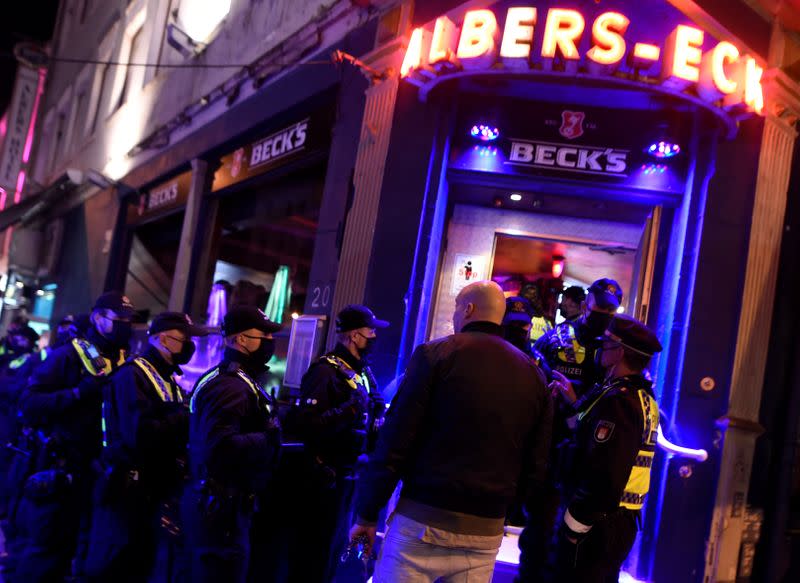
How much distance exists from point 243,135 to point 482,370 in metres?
8.80

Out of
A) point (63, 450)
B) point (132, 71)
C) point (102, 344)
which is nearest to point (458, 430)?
point (63, 450)

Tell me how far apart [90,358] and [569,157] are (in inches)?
195

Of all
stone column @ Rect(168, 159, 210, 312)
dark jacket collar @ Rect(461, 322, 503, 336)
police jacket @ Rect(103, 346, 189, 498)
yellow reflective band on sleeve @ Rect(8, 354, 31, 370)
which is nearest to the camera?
dark jacket collar @ Rect(461, 322, 503, 336)

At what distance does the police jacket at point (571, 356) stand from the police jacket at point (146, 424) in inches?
125

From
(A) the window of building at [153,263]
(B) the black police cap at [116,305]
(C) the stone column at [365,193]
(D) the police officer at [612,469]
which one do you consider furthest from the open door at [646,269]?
(A) the window of building at [153,263]

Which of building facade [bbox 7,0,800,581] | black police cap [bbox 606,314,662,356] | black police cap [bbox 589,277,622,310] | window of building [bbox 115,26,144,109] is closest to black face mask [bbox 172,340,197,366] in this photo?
building facade [bbox 7,0,800,581]

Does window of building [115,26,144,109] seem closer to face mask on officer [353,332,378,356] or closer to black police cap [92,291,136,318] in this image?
black police cap [92,291,136,318]

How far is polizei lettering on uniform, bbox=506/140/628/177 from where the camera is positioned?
7223mm

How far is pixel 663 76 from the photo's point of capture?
6.35 m

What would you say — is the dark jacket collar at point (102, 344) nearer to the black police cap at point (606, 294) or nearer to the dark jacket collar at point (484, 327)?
the dark jacket collar at point (484, 327)

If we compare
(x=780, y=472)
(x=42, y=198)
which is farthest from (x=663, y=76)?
(x=42, y=198)

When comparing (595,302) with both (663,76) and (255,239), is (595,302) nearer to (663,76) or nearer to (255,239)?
(663,76)

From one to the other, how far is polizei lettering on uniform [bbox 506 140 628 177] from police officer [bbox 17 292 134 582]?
4242 millimetres

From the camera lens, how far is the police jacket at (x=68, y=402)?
17.8 feet
